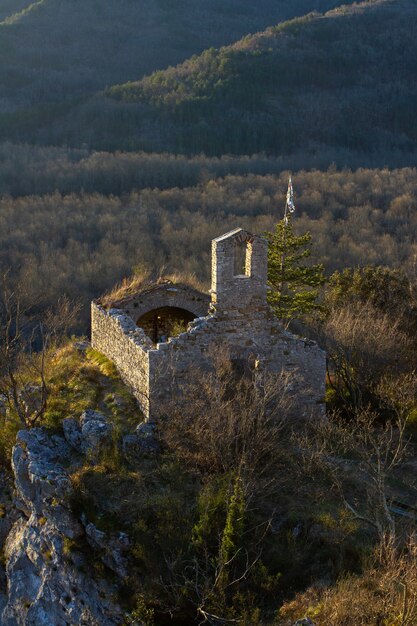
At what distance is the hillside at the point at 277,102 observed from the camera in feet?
305

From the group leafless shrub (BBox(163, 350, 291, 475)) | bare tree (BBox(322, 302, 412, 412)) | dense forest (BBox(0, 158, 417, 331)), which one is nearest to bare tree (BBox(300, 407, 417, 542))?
leafless shrub (BBox(163, 350, 291, 475))

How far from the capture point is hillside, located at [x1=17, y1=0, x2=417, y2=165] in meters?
92.9

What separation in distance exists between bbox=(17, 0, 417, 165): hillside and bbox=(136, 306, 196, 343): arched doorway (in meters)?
65.8

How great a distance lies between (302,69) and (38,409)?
87.1m

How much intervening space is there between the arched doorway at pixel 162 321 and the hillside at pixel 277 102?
65783 mm

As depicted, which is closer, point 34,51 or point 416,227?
point 416,227

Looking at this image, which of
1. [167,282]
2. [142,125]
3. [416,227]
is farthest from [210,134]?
[167,282]

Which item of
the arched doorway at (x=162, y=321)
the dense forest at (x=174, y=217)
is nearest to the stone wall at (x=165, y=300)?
the arched doorway at (x=162, y=321)

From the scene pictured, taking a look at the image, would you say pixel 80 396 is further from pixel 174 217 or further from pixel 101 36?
pixel 101 36

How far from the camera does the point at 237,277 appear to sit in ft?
65.6

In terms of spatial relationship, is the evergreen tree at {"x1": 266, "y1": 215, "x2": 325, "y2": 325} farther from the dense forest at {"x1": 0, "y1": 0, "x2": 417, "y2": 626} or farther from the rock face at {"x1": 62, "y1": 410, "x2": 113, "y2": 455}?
the rock face at {"x1": 62, "y1": 410, "x2": 113, "y2": 455}

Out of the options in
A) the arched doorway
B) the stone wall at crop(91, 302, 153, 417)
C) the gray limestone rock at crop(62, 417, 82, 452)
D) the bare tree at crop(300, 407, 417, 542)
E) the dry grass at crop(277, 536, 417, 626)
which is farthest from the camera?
the arched doorway

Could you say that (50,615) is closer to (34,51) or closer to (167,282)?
(167,282)

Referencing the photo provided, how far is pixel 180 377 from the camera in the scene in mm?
20016
